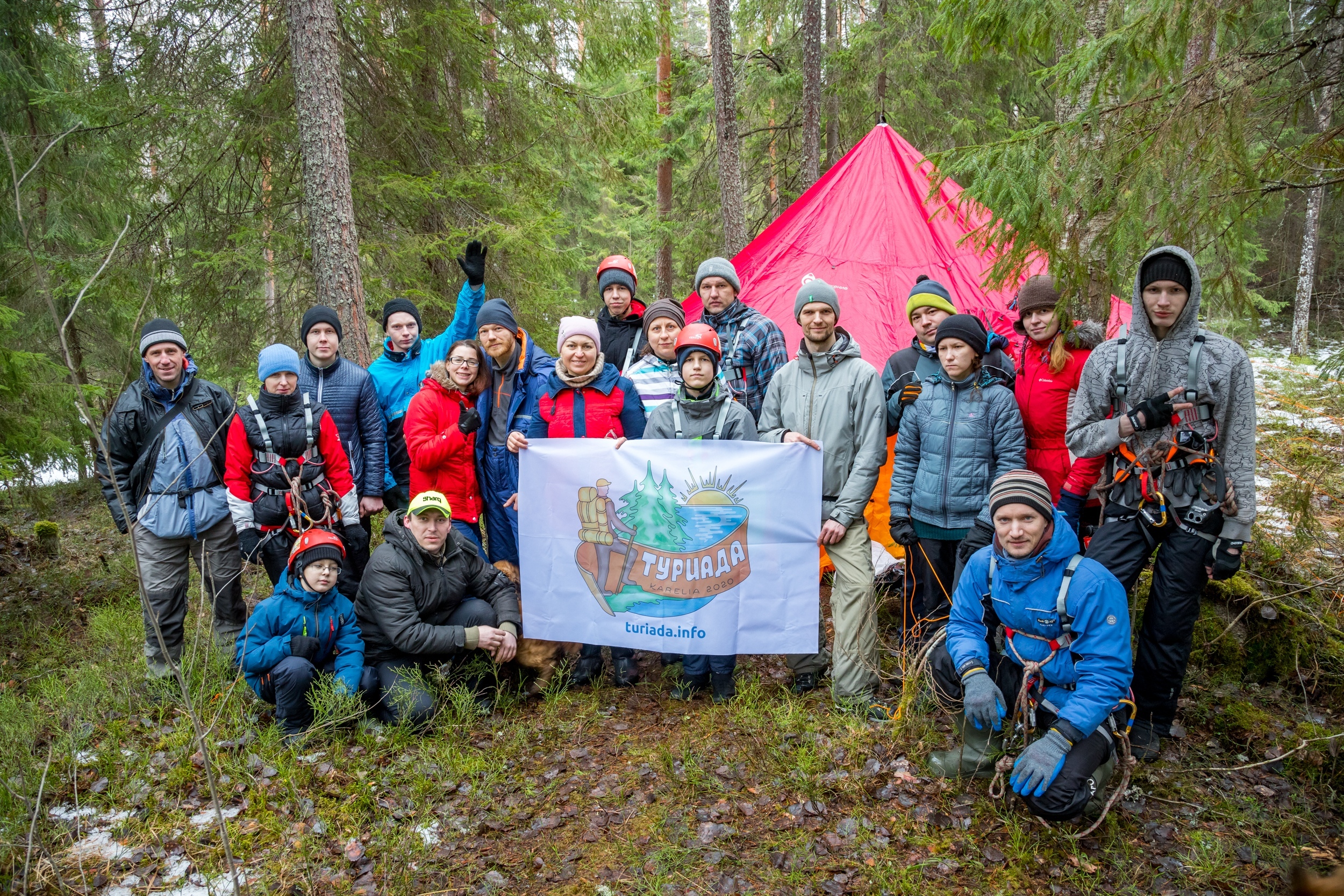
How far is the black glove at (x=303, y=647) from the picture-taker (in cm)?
423

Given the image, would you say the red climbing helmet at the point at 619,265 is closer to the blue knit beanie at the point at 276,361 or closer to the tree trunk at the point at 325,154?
the blue knit beanie at the point at 276,361

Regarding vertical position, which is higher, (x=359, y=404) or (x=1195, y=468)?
(x=359, y=404)

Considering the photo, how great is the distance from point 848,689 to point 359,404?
369 centimetres

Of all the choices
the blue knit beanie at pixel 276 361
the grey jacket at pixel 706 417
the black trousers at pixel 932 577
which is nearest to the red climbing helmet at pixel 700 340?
the grey jacket at pixel 706 417

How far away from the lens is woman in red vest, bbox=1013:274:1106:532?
458cm

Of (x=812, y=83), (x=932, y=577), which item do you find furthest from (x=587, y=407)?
(x=812, y=83)

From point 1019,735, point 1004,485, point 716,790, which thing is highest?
point 1004,485

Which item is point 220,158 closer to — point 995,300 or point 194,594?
point 194,594

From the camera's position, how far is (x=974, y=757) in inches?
146

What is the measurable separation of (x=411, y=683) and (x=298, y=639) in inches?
26.0

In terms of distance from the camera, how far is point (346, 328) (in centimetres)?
677

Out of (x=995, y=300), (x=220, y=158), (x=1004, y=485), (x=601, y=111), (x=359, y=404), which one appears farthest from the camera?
(x=601, y=111)

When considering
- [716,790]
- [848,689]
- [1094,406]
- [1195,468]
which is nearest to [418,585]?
[716,790]

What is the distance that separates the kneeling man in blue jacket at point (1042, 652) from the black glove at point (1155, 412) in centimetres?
71
